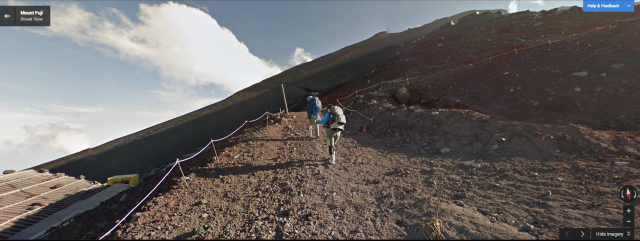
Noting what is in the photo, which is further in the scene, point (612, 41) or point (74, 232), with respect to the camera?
point (612, 41)

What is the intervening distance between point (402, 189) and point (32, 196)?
50.3 feet

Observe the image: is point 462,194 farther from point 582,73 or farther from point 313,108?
point 582,73

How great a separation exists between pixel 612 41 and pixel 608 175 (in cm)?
1213

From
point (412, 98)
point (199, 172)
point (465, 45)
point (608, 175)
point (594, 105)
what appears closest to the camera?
point (608, 175)

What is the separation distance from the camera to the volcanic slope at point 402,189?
146 inches

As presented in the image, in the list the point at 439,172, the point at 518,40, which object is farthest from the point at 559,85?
the point at 518,40

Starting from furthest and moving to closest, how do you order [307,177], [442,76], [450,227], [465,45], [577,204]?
[465,45]
[442,76]
[307,177]
[577,204]
[450,227]

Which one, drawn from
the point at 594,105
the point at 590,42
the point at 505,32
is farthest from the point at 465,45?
the point at 594,105

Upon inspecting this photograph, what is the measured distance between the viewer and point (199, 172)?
6.08 meters

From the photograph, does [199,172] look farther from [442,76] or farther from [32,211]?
[442,76]

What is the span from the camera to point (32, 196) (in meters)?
9.55

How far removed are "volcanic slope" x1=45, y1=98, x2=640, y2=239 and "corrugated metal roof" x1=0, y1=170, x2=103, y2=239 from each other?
4171mm

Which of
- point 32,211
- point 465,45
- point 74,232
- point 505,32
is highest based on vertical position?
point 505,32

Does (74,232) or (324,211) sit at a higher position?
(324,211)
